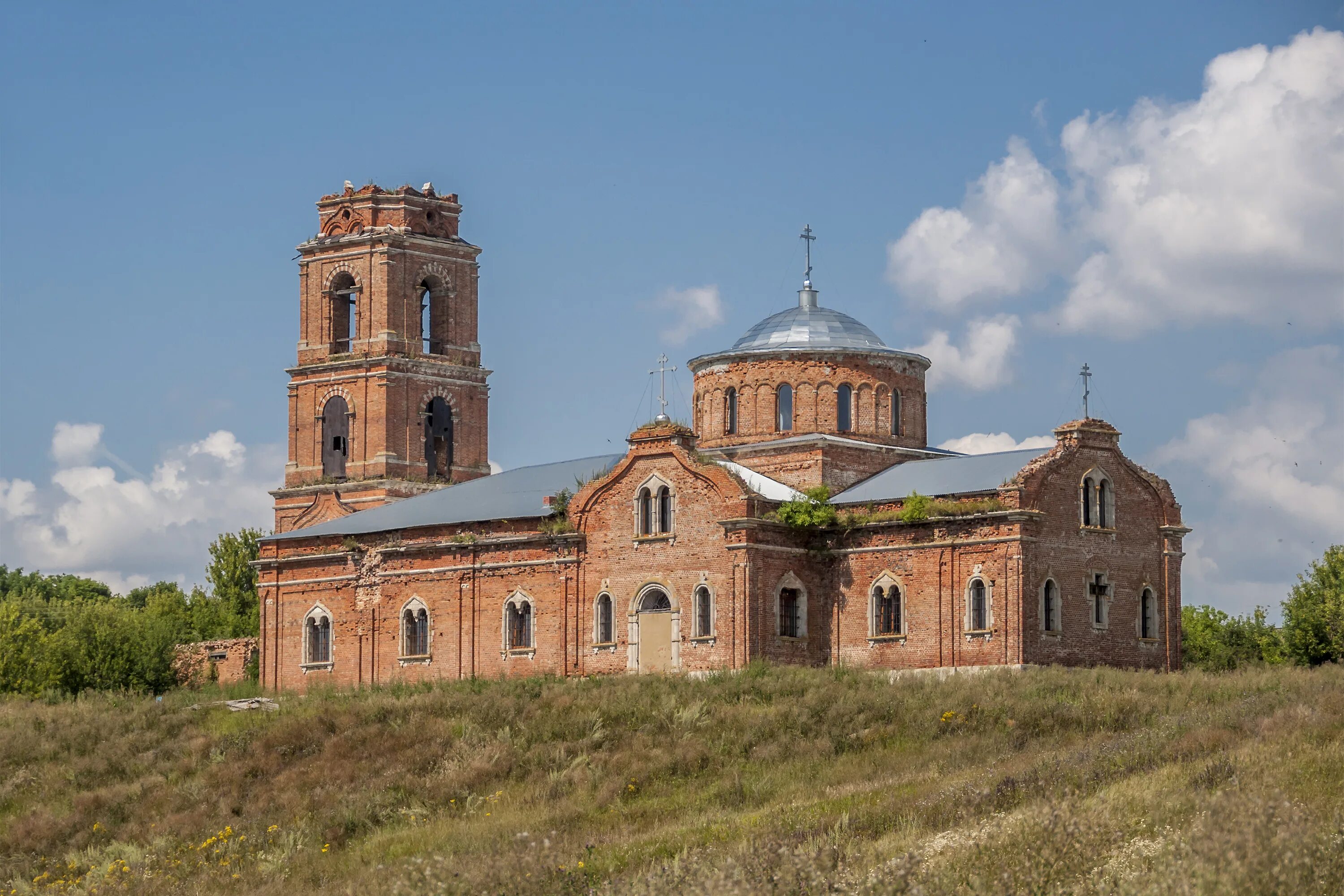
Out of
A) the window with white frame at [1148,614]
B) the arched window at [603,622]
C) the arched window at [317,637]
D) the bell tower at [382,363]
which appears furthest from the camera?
the bell tower at [382,363]

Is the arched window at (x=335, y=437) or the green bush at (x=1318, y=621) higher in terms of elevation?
the arched window at (x=335, y=437)

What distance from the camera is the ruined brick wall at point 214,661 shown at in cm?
5350

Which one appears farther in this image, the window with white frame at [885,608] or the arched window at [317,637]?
the arched window at [317,637]

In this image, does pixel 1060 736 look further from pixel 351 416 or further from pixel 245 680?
pixel 351 416

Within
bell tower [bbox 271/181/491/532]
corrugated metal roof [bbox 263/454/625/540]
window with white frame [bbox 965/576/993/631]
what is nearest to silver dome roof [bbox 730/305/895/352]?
corrugated metal roof [bbox 263/454/625/540]

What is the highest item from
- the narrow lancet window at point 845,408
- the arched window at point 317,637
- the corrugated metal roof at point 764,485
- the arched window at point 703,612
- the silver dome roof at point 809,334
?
the silver dome roof at point 809,334

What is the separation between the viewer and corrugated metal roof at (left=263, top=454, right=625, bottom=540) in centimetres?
4569

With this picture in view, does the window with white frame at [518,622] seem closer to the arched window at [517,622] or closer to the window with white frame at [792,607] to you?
the arched window at [517,622]

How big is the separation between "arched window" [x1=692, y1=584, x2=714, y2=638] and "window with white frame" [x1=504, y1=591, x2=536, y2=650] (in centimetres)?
464

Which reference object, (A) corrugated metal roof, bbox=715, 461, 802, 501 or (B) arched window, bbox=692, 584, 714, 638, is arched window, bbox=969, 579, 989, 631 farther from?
(B) arched window, bbox=692, 584, 714, 638

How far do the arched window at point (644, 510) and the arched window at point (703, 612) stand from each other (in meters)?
2.00

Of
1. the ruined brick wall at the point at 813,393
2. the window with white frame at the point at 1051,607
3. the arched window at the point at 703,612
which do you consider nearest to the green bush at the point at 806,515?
the arched window at the point at 703,612

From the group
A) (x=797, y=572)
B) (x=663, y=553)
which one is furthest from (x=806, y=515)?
(x=663, y=553)

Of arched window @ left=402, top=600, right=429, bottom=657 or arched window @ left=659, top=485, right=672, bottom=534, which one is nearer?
arched window @ left=659, top=485, right=672, bottom=534
